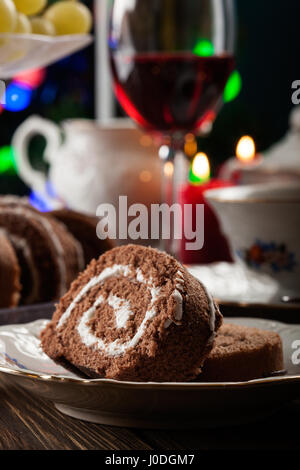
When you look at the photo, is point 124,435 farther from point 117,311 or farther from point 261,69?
point 261,69

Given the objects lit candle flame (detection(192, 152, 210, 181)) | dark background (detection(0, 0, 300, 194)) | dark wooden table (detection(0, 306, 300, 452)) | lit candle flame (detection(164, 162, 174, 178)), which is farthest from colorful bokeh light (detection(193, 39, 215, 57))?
dark background (detection(0, 0, 300, 194))

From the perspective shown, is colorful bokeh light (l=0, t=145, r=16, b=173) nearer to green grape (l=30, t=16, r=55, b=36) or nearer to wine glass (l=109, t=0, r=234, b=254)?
wine glass (l=109, t=0, r=234, b=254)

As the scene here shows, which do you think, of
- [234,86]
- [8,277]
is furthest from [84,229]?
[234,86]

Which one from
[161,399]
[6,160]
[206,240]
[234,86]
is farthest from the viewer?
[234,86]

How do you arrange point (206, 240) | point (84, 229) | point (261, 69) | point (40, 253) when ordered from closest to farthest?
1. point (40, 253)
2. point (84, 229)
3. point (206, 240)
4. point (261, 69)

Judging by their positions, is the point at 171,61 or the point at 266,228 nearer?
the point at 266,228

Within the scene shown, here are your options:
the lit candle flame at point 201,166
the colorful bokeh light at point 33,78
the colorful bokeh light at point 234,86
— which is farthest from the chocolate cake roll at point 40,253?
the colorful bokeh light at point 234,86
